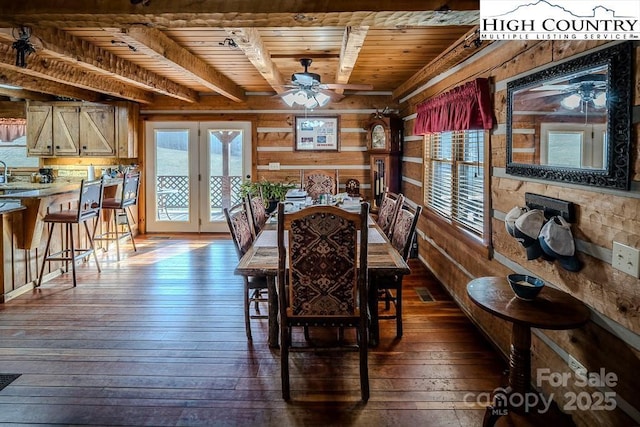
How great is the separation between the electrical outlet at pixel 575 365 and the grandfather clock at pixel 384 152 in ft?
15.2

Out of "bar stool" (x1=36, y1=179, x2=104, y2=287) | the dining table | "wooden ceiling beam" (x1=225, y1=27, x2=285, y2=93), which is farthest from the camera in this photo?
"bar stool" (x1=36, y1=179, x2=104, y2=287)

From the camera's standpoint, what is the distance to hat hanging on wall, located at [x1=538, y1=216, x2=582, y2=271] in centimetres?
220

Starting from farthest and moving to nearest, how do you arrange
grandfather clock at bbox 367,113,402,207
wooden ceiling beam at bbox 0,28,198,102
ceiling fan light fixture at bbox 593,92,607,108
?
1. grandfather clock at bbox 367,113,402,207
2. wooden ceiling beam at bbox 0,28,198,102
3. ceiling fan light fixture at bbox 593,92,607,108

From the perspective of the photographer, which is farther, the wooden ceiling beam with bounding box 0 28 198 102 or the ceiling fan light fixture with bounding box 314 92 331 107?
the ceiling fan light fixture with bounding box 314 92 331 107

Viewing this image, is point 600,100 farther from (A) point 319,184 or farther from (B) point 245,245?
(A) point 319,184

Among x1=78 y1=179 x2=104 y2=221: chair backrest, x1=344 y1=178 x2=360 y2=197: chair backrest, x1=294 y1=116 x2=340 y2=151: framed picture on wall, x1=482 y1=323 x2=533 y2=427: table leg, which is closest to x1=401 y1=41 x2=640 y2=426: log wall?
x1=482 y1=323 x2=533 y2=427: table leg

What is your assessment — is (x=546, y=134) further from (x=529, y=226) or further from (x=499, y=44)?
(x=499, y=44)

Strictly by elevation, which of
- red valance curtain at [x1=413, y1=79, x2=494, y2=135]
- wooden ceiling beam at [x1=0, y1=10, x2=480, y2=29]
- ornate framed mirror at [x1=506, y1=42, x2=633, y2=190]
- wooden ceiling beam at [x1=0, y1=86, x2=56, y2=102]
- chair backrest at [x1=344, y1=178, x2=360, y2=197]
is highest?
wooden ceiling beam at [x1=0, y1=86, x2=56, y2=102]

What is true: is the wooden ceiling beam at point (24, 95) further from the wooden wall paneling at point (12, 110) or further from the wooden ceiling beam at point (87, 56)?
the wooden ceiling beam at point (87, 56)

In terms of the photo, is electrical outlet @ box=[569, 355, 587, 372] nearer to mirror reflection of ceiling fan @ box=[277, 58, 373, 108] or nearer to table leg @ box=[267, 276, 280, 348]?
table leg @ box=[267, 276, 280, 348]

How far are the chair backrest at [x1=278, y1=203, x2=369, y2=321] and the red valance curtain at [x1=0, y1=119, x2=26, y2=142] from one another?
730cm

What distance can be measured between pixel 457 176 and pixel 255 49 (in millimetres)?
2245

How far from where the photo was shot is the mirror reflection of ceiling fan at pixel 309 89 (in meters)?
4.37

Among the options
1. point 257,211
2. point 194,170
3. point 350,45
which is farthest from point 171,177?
point 350,45
